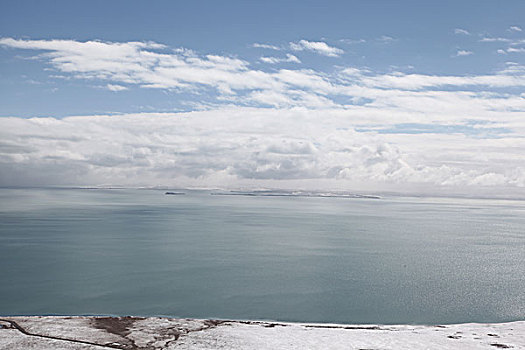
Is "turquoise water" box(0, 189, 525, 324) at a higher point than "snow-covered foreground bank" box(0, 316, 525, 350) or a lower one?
lower

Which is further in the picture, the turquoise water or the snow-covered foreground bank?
the turquoise water

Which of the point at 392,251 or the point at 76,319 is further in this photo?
the point at 392,251

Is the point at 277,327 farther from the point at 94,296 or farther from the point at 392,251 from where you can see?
the point at 392,251

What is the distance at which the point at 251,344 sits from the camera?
20438 millimetres

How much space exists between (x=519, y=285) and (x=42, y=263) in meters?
42.1

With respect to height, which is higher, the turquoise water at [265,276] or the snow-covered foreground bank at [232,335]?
the snow-covered foreground bank at [232,335]

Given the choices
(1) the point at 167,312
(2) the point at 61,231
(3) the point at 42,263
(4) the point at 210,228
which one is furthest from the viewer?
(4) the point at 210,228

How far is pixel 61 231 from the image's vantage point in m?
68.1

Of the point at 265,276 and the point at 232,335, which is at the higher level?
the point at 232,335

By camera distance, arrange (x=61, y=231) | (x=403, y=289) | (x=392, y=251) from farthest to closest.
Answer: (x=61, y=231) < (x=392, y=251) < (x=403, y=289)

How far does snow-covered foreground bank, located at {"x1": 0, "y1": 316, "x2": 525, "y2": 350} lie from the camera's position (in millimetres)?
20031

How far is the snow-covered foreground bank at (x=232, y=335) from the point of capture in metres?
20.0

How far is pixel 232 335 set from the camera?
71.0 ft

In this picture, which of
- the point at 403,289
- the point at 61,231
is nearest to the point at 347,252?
the point at 403,289
